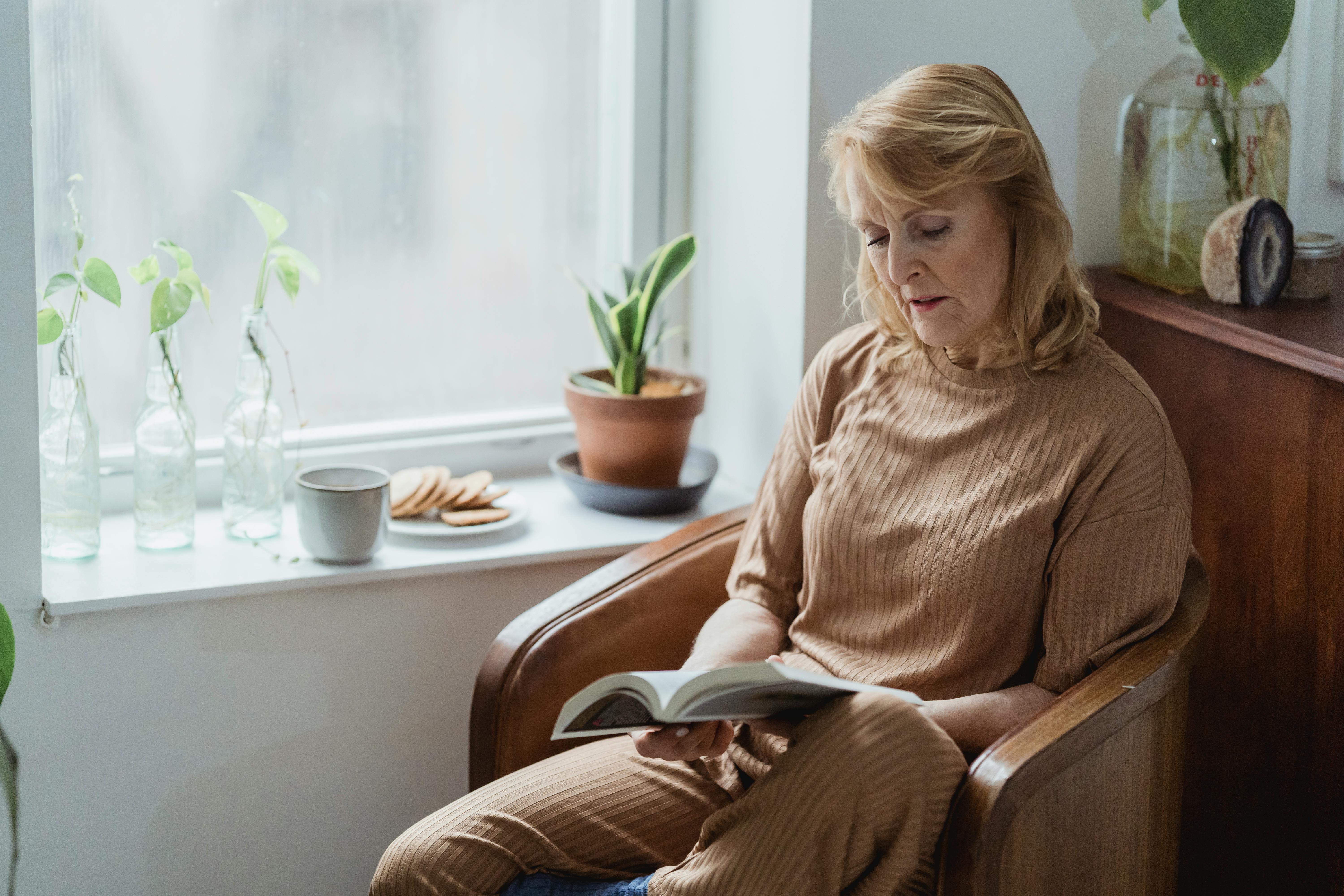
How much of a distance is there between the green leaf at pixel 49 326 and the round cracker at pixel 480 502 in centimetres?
59

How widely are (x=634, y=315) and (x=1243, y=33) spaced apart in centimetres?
90

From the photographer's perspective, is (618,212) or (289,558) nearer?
(289,558)

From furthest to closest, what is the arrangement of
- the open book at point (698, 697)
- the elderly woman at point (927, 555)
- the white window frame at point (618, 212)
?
the white window frame at point (618, 212), the elderly woman at point (927, 555), the open book at point (698, 697)

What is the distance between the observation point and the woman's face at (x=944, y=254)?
138 cm

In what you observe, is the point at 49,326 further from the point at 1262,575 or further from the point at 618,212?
the point at 1262,575

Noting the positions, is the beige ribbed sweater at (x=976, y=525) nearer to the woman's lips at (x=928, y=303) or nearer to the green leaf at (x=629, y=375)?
the woman's lips at (x=928, y=303)

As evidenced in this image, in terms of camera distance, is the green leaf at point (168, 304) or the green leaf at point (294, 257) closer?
the green leaf at point (168, 304)

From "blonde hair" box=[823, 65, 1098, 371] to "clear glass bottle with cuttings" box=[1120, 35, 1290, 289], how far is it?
16.0 inches

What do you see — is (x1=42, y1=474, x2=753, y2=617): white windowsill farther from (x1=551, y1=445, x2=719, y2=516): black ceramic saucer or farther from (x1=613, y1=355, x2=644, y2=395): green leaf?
(x1=613, y1=355, x2=644, y2=395): green leaf

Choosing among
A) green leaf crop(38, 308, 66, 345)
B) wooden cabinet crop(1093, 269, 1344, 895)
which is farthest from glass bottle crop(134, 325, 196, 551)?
wooden cabinet crop(1093, 269, 1344, 895)

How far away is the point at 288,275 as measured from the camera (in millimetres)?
1828

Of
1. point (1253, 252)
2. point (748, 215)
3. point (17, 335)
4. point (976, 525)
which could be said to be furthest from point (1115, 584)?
point (17, 335)

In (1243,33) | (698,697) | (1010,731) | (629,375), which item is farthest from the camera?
(629,375)

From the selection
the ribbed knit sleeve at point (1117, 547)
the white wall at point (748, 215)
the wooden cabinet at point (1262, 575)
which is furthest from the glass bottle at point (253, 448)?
the wooden cabinet at point (1262, 575)
